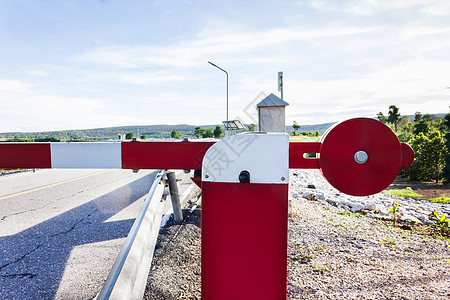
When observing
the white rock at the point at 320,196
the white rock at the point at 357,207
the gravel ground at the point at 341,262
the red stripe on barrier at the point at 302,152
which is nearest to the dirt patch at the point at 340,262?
the gravel ground at the point at 341,262

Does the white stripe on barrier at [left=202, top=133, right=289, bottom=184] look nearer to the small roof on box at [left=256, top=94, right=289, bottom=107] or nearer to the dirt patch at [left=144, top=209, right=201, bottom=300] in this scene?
the dirt patch at [left=144, top=209, right=201, bottom=300]

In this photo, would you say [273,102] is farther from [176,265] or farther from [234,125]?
[176,265]

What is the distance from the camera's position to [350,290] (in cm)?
271

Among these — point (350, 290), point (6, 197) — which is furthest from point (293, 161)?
point (6, 197)

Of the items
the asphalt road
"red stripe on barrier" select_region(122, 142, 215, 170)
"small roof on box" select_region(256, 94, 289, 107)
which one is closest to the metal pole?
the asphalt road

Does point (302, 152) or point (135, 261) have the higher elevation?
point (302, 152)

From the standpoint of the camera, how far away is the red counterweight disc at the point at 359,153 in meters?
1.22

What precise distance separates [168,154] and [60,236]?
12.4 feet

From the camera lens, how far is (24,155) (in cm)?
150

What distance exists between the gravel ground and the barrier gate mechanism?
5.24 ft

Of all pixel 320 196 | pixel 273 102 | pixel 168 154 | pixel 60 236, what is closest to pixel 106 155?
pixel 168 154

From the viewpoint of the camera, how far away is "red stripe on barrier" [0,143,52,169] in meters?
1.47

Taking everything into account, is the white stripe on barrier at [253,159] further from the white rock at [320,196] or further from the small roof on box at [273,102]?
the white rock at [320,196]

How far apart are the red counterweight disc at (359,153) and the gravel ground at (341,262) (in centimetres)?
183
